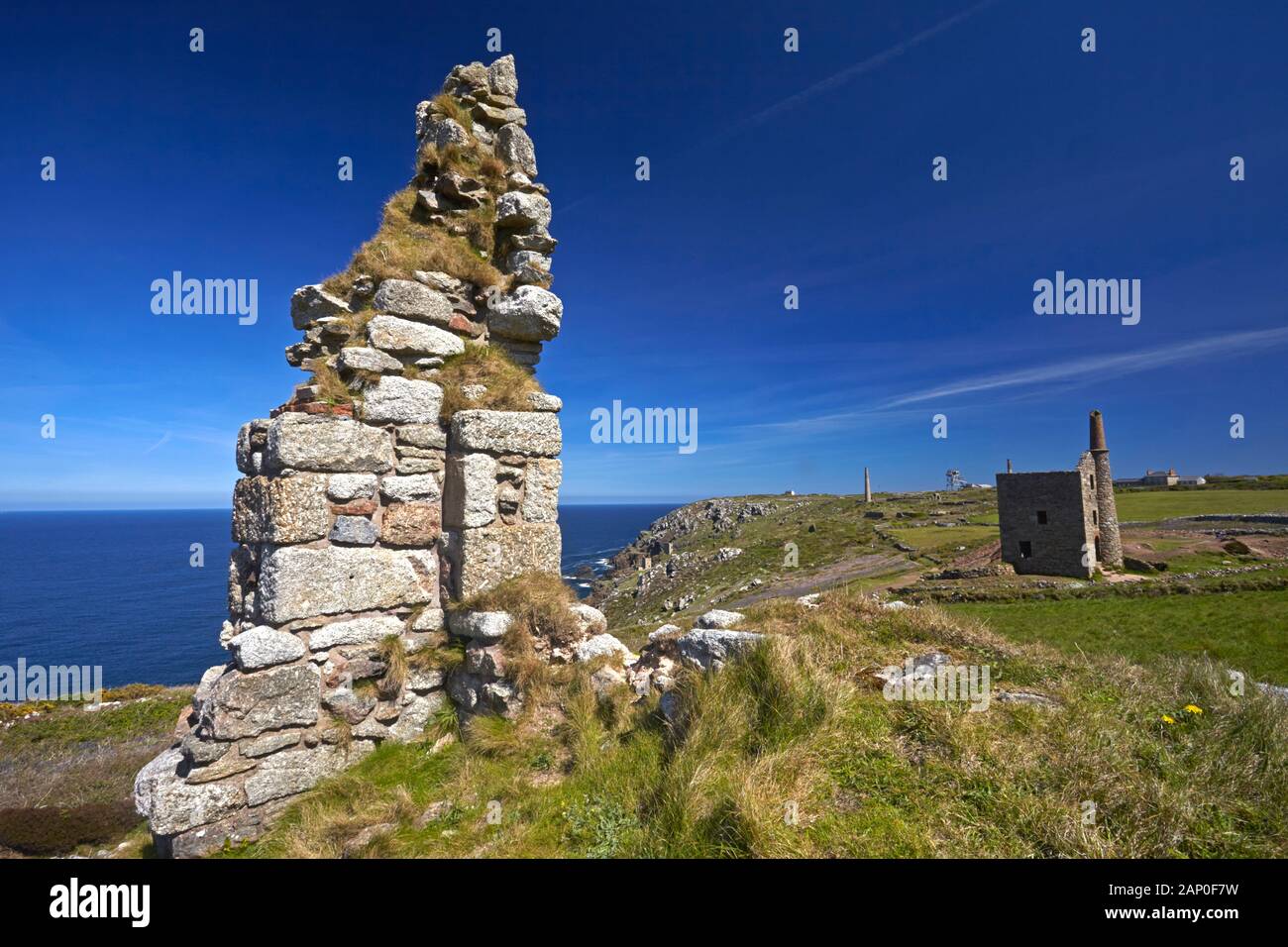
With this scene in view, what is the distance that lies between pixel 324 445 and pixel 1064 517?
1490 inches

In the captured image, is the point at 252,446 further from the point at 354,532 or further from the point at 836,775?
the point at 836,775

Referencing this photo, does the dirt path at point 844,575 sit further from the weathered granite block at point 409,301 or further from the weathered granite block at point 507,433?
the weathered granite block at point 409,301

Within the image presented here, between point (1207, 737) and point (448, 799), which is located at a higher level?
point (1207, 737)

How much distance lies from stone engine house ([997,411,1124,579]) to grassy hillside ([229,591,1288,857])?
3182 cm

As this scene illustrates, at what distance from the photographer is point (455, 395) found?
539 cm

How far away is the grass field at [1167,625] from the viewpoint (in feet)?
54.1

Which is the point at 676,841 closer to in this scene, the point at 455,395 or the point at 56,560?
the point at 455,395

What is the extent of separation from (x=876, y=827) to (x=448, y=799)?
3.03 meters

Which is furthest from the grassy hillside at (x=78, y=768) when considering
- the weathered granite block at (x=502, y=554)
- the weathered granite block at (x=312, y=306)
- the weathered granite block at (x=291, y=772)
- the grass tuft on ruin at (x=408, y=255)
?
the grass tuft on ruin at (x=408, y=255)

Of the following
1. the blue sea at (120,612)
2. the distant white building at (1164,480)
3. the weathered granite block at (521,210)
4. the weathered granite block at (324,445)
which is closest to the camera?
the weathered granite block at (324,445)

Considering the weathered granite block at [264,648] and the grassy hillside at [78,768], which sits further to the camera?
the grassy hillside at [78,768]

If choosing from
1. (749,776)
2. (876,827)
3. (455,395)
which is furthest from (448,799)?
(455,395)

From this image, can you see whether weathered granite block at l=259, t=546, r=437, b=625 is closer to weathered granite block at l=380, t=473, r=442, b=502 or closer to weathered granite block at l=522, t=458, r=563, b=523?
weathered granite block at l=380, t=473, r=442, b=502

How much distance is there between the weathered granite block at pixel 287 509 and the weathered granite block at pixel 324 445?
134 mm
